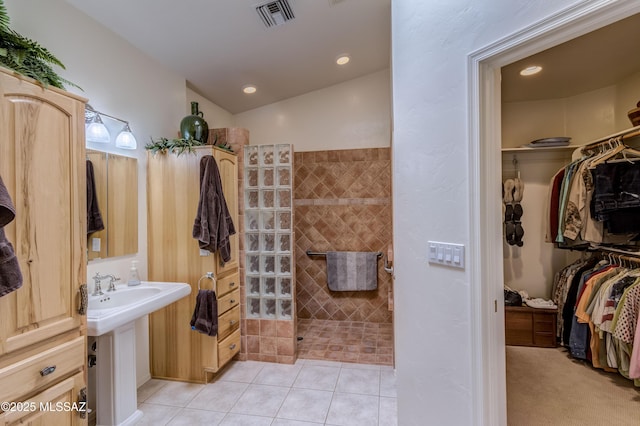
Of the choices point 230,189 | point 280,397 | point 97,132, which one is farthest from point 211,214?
point 280,397

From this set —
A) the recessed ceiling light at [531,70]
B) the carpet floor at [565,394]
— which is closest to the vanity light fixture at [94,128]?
the recessed ceiling light at [531,70]

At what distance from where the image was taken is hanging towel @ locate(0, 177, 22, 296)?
995mm

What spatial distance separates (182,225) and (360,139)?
2.37m

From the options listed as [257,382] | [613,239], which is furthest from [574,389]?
[257,382]

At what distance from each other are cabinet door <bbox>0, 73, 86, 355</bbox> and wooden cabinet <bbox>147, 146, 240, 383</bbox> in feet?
3.22

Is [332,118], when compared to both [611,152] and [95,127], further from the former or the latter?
[611,152]

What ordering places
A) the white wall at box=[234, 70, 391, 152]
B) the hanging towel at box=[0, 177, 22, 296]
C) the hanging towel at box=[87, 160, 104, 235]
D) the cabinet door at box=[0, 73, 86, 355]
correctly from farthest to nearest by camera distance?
the white wall at box=[234, 70, 391, 152] → the hanging towel at box=[87, 160, 104, 235] → the cabinet door at box=[0, 73, 86, 355] → the hanging towel at box=[0, 177, 22, 296]

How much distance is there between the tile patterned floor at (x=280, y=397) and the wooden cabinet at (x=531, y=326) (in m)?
1.27

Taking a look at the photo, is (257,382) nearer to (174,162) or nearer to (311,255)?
(311,255)

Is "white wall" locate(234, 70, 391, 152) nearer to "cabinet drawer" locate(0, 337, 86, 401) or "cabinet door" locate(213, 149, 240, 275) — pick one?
"cabinet door" locate(213, 149, 240, 275)

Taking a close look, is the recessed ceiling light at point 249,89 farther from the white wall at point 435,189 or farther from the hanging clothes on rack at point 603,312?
the hanging clothes on rack at point 603,312

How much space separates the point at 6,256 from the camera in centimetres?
101

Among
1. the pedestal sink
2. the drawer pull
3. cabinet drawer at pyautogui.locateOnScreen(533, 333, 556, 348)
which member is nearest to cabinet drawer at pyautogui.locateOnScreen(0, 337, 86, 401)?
Answer: the drawer pull

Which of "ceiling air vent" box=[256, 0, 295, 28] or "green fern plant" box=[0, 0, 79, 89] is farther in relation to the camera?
"ceiling air vent" box=[256, 0, 295, 28]
